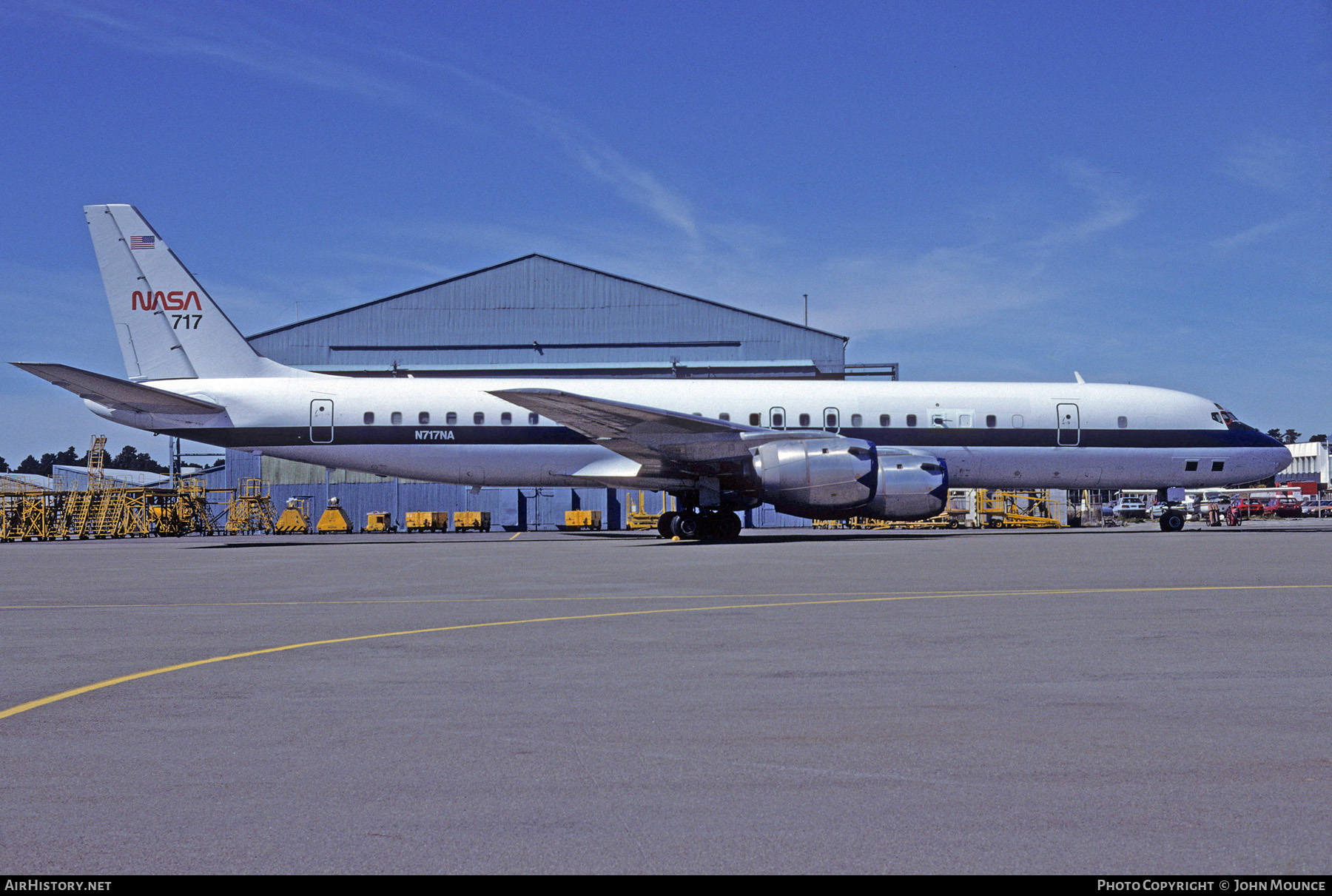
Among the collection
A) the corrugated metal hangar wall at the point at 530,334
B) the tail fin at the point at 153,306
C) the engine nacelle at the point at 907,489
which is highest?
the corrugated metal hangar wall at the point at 530,334

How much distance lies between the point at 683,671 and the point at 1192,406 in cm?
2581

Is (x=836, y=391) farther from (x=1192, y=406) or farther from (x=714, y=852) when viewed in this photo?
(x=714, y=852)

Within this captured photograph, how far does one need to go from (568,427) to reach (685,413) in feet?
10.9

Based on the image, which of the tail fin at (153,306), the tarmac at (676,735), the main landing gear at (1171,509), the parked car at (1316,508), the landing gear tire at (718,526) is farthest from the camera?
the parked car at (1316,508)

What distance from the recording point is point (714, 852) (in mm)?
3357

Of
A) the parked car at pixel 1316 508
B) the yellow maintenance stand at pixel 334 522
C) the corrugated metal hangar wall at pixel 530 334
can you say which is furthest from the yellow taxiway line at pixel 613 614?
the parked car at pixel 1316 508

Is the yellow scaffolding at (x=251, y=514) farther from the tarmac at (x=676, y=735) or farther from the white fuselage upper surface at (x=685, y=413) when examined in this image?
the tarmac at (x=676, y=735)

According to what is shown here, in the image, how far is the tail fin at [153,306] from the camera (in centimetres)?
2664

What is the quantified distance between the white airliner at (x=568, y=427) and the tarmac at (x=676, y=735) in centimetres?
1478

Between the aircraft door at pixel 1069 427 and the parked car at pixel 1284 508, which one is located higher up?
the aircraft door at pixel 1069 427

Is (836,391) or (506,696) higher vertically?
(836,391)
